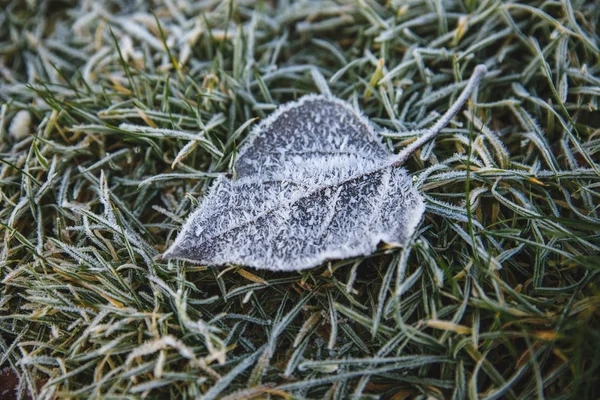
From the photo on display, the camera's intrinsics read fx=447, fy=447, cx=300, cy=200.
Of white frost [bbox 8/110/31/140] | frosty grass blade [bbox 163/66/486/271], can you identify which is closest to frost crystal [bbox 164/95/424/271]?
frosty grass blade [bbox 163/66/486/271]

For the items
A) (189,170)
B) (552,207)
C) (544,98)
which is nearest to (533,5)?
(544,98)

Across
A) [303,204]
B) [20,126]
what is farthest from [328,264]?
[20,126]

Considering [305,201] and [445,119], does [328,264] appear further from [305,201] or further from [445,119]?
[445,119]

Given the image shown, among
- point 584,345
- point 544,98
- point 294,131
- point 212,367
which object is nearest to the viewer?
point 584,345

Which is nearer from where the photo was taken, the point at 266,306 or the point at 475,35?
the point at 266,306

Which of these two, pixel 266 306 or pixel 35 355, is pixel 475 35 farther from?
pixel 35 355

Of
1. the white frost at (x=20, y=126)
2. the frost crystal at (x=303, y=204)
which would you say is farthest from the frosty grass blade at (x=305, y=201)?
the white frost at (x=20, y=126)

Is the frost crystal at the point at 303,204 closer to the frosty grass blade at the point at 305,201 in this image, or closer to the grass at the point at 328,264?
the frosty grass blade at the point at 305,201

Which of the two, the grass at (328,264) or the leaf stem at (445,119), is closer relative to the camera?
the grass at (328,264)
